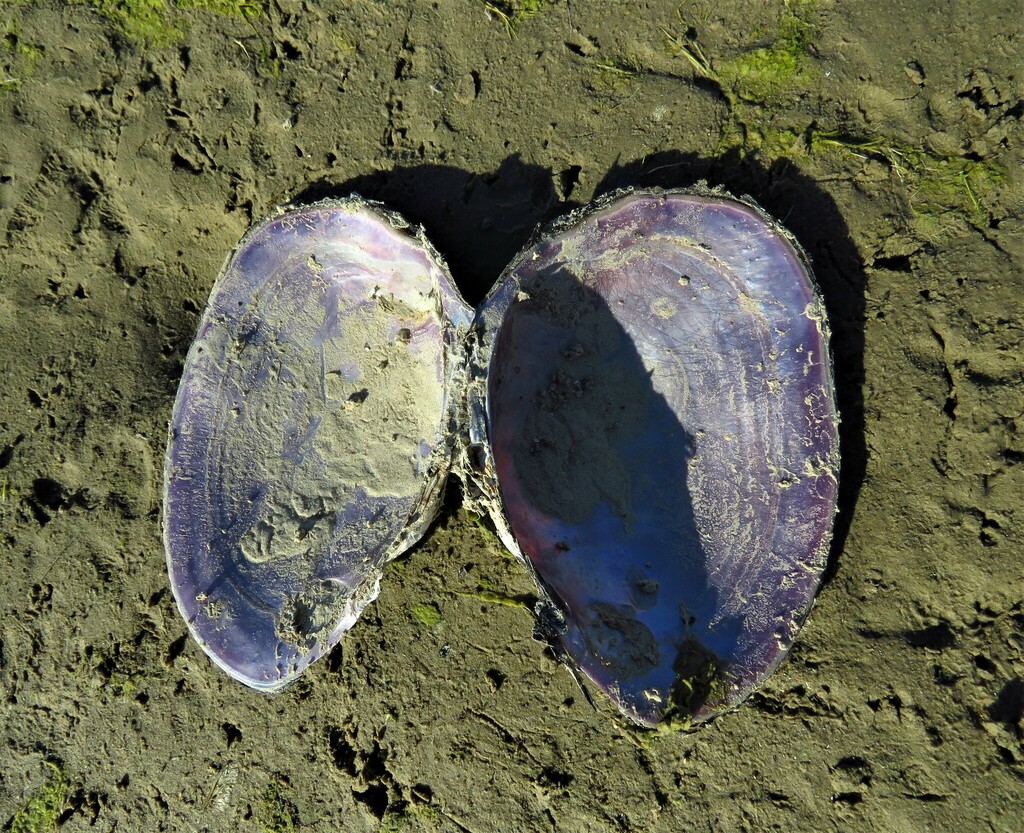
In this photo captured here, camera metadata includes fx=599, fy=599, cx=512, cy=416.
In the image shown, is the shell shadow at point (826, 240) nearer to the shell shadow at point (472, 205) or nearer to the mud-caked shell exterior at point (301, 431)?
the shell shadow at point (472, 205)

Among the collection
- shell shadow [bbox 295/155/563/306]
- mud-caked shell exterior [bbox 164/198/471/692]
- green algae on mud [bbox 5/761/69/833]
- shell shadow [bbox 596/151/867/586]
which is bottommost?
green algae on mud [bbox 5/761/69/833]

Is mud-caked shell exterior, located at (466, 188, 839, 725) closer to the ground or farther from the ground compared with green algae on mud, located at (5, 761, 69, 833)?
farther from the ground

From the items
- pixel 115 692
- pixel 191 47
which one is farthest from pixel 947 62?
pixel 115 692

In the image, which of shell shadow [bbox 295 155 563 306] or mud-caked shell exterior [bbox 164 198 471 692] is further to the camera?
shell shadow [bbox 295 155 563 306]

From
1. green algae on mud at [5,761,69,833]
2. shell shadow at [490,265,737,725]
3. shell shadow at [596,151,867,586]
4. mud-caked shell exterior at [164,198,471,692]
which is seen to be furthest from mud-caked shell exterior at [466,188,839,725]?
green algae on mud at [5,761,69,833]

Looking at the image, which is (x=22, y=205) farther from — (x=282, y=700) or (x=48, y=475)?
(x=282, y=700)

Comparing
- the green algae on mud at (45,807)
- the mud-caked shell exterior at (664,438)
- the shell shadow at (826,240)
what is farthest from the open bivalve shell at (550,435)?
the green algae on mud at (45,807)

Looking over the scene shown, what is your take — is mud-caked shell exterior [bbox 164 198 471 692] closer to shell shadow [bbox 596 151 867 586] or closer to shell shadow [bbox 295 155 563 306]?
shell shadow [bbox 295 155 563 306]
